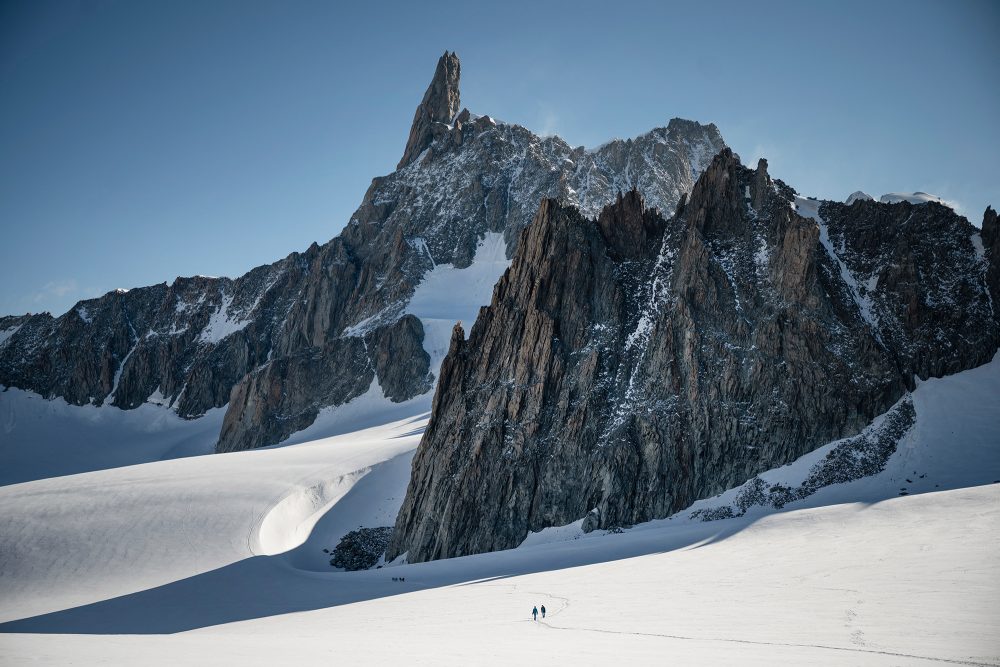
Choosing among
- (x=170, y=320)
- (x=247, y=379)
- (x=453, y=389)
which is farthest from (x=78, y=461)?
(x=453, y=389)

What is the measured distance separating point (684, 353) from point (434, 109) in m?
122

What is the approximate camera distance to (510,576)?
111 feet

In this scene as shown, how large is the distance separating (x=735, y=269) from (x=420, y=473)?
31.5 meters

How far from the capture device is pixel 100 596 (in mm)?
35500

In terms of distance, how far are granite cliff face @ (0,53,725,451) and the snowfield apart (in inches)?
2272

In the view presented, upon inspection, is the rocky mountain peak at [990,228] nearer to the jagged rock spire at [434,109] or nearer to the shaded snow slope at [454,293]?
the shaded snow slope at [454,293]

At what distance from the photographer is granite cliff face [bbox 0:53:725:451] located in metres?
119

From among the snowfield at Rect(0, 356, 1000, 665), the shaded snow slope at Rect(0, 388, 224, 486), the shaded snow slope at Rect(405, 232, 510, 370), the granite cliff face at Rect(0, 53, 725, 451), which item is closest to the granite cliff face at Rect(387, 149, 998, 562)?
the snowfield at Rect(0, 356, 1000, 665)

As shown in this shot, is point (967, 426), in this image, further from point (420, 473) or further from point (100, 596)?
point (100, 596)

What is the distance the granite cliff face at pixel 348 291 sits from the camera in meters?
119

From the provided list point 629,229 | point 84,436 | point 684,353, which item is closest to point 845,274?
point 684,353

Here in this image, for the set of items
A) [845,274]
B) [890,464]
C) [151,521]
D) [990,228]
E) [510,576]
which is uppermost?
[990,228]

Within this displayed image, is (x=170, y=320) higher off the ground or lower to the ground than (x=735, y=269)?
higher

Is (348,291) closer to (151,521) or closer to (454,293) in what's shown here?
(454,293)
